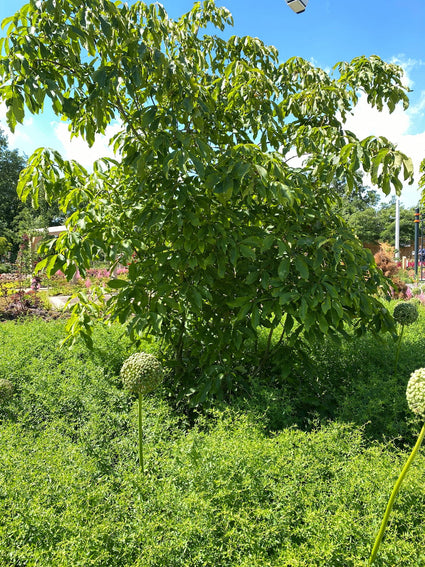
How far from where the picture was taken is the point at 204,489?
1.45m

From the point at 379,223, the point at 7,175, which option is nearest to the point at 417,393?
the point at 7,175

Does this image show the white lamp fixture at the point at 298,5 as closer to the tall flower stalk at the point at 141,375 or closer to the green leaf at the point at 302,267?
the green leaf at the point at 302,267

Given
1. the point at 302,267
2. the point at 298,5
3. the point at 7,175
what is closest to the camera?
the point at 302,267

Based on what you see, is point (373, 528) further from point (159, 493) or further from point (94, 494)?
point (94, 494)

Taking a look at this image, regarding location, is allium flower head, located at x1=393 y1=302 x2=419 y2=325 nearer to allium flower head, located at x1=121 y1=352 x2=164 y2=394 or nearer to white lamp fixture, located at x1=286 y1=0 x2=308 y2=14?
allium flower head, located at x1=121 y1=352 x2=164 y2=394

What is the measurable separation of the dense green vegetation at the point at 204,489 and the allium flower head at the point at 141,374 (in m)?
0.32

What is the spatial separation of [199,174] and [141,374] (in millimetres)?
940

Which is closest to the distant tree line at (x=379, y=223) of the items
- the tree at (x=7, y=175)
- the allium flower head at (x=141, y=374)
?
the tree at (x=7, y=175)

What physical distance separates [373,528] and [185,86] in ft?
6.91

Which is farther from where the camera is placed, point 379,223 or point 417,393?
point 379,223

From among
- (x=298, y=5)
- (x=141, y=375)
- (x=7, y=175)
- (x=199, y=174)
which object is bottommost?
(x=141, y=375)

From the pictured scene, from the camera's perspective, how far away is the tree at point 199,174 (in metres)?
1.83

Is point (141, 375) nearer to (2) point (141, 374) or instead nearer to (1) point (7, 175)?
(2) point (141, 374)

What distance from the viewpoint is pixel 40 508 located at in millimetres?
1312
